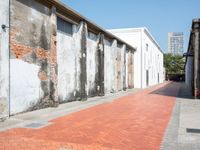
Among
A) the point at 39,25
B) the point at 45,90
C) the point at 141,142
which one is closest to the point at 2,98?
the point at 45,90

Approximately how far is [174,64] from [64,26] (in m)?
69.8

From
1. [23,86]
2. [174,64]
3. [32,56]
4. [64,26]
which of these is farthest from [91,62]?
[174,64]

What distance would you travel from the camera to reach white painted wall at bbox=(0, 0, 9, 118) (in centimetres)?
880

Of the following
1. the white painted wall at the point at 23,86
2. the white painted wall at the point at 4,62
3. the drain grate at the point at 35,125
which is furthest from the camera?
the white painted wall at the point at 23,86

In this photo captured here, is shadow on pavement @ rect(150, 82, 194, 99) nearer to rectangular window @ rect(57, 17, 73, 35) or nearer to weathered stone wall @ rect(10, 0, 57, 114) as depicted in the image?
rectangular window @ rect(57, 17, 73, 35)

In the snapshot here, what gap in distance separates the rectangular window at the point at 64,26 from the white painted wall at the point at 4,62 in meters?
4.88

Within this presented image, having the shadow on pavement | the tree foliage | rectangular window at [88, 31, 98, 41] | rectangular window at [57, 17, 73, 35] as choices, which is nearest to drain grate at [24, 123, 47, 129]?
rectangular window at [57, 17, 73, 35]

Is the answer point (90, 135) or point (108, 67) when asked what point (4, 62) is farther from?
point (108, 67)

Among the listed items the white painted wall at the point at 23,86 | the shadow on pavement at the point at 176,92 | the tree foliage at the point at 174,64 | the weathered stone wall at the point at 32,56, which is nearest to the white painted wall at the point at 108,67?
the shadow on pavement at the point at 176,92

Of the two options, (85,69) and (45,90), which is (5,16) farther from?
(85,69)

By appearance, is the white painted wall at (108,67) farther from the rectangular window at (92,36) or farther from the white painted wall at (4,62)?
the white painted wall at (4,62)

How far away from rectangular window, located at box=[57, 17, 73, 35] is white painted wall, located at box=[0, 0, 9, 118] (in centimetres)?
488

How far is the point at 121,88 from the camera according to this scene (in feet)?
86.2

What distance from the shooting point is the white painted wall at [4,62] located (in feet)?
28.9
